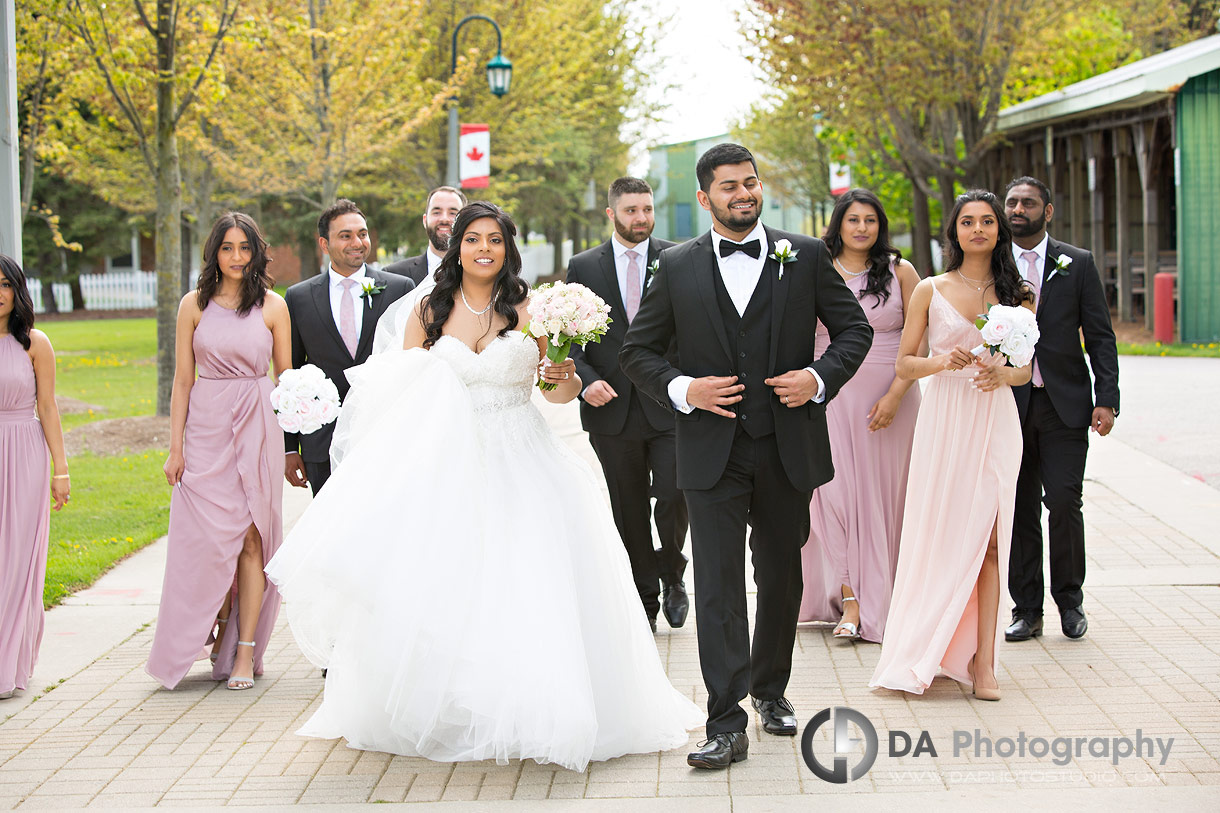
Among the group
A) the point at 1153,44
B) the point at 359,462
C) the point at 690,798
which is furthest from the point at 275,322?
the point at 1153,44

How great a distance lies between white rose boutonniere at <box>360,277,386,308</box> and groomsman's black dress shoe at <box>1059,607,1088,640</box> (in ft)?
13.6

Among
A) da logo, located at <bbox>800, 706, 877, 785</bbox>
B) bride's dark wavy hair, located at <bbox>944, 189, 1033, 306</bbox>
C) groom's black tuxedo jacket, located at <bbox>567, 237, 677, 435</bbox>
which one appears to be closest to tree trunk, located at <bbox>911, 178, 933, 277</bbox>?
groom's black tuxedo jacket, located at <bbox>567, 237, 677, 435</bbox>

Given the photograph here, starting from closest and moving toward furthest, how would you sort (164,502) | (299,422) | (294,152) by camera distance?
1. (299,422)
2. (164,502)
3. (294,152)

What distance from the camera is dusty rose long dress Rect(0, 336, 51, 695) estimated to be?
261 inches

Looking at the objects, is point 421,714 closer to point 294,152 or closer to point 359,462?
point 359,462

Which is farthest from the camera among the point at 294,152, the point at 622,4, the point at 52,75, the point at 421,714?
the point at 622,4

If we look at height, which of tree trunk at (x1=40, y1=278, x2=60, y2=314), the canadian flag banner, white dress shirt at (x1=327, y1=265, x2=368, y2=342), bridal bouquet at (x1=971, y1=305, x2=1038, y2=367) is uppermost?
the canadian flag banner

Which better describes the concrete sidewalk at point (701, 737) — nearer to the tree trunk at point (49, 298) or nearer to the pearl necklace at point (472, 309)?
the pearl necklace at point (472, 309)

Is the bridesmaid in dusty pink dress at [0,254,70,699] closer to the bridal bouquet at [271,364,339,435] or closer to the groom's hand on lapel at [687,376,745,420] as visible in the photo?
the bridal bouquet at [271,364,339,435]

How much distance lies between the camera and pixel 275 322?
275 inches

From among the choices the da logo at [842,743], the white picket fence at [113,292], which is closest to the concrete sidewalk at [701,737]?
the da logo at [842,743]

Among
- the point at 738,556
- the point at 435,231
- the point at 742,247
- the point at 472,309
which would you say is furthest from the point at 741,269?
the point at 435,231

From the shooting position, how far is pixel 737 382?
17.5ft

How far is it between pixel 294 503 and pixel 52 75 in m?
12.0
